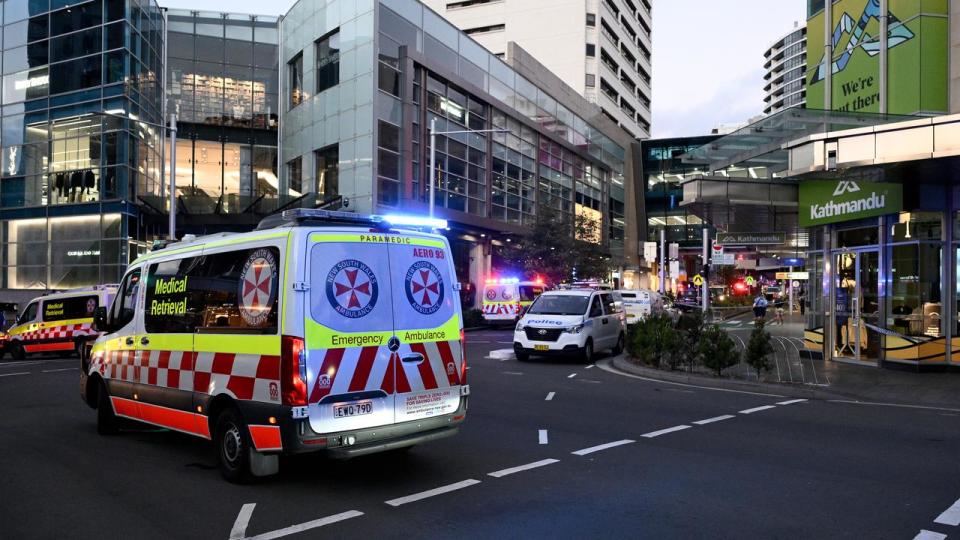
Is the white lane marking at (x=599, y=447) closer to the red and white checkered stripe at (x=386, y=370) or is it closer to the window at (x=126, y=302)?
the red and white checkered stripe at (x=386, y=370)

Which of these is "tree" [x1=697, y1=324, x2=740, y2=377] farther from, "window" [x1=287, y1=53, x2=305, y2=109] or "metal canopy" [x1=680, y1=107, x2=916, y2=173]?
"window" [x1=287, y1=53, x2=305, y2=109]

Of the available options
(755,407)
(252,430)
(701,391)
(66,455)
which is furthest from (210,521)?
(701,391)

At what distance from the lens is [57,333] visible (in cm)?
2198

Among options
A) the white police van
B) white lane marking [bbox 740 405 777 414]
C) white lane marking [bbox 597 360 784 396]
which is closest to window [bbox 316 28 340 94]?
the white police van

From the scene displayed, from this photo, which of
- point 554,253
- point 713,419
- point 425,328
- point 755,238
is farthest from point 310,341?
point 554,253

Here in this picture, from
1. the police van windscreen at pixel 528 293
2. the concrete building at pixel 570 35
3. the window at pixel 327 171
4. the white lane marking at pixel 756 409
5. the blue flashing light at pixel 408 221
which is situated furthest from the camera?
the concrete building at pixel 570 35

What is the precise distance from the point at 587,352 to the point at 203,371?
12511 millimetres

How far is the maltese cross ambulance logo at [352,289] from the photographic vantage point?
6465mm

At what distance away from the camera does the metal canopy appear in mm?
15344

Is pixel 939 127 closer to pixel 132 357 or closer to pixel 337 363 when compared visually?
pixel 337 363

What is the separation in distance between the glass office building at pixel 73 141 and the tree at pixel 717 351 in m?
27.2

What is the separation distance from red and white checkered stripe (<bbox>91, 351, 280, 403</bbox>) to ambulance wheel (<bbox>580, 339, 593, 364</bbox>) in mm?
11609

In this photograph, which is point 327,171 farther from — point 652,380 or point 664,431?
point 664,431

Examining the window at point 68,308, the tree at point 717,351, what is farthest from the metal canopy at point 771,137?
the window at point 68,308
